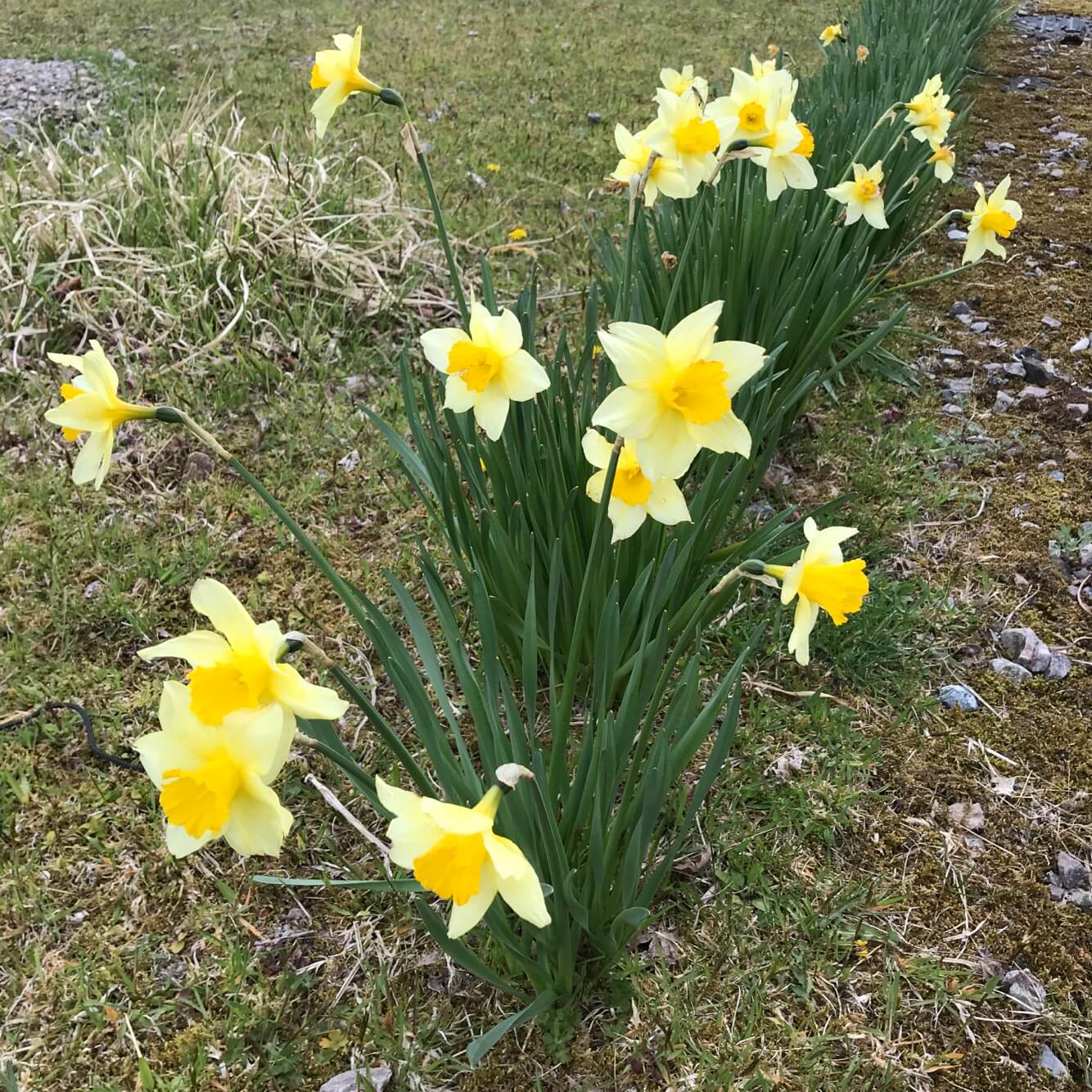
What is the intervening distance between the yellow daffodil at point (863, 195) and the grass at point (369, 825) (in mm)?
668

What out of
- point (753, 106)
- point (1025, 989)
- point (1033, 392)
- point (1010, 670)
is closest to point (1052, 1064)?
point (1025, 989)

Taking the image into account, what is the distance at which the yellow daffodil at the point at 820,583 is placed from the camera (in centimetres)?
121

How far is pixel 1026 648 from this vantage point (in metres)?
2.05

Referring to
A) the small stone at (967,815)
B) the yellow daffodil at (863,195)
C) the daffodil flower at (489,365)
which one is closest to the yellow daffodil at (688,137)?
the yellow daffodil at (863,195)

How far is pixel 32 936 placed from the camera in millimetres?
1508

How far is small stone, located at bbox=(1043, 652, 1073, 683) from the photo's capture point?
200 centimetres

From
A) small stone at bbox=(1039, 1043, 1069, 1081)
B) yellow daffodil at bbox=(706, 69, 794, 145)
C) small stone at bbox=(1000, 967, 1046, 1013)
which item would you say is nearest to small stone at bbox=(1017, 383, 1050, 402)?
yellow daffodil at bbox=(706, 69, 794, 145)

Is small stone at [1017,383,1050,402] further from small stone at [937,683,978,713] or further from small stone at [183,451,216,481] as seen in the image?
small stone at [183,451,216,481]

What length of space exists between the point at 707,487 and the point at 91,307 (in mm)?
2526

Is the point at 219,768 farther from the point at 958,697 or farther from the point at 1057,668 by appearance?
the point at 1057,668

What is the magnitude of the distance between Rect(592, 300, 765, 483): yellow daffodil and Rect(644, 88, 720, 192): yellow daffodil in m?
1.07

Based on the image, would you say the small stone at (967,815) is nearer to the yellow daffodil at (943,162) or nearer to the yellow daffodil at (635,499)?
the yellow daffodil at (635,499)

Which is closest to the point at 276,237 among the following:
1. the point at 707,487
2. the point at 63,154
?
the point at 63,154

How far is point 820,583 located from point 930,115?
2.26 m
